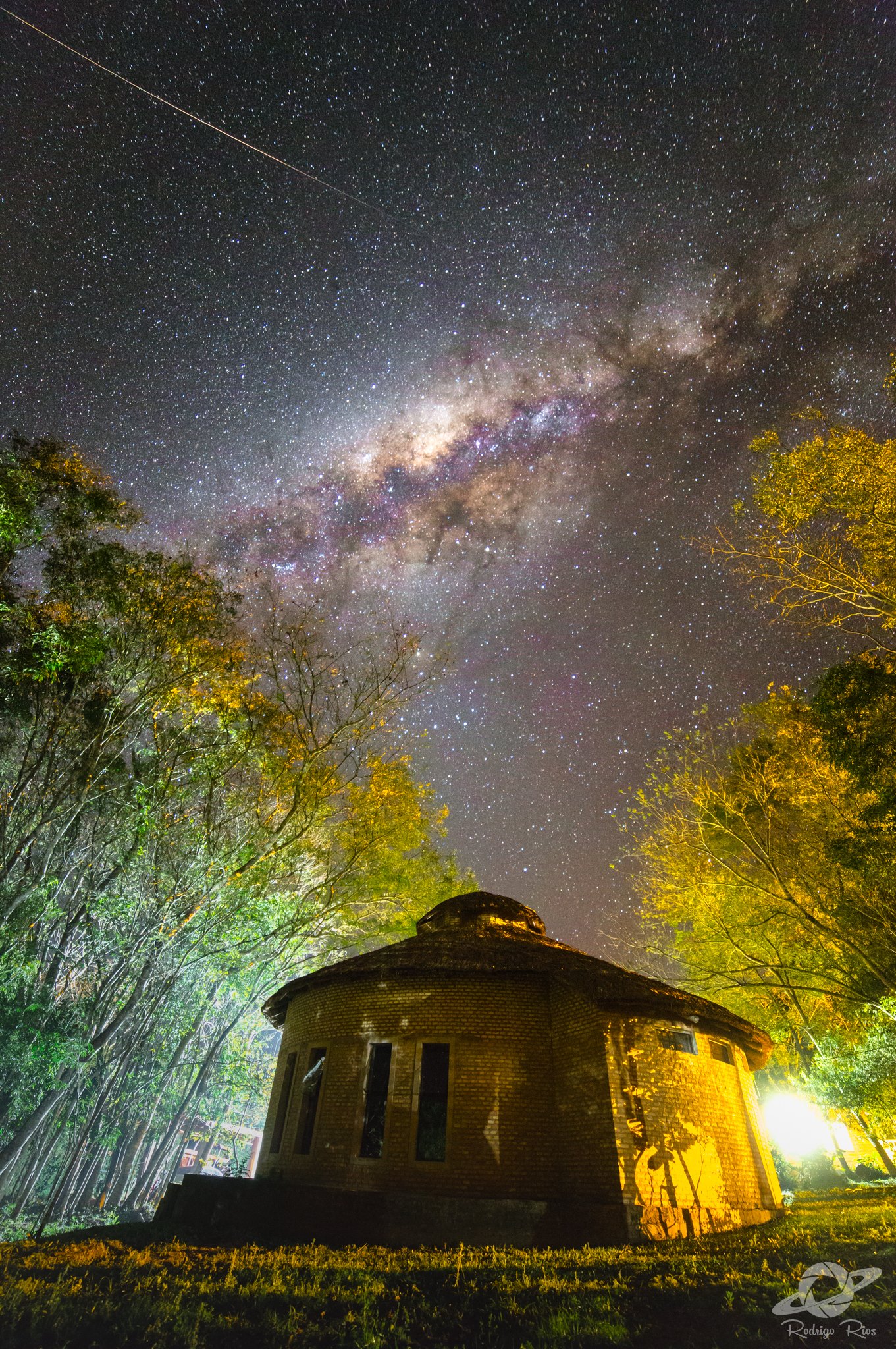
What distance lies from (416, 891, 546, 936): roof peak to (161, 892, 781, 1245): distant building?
9.53 feet

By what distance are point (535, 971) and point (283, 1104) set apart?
7942mm

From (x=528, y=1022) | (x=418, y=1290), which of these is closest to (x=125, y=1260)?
(x=418, y=1290)

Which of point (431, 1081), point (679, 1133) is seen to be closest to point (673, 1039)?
point (679, 1133)

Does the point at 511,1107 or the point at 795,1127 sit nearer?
the point at 511,1107

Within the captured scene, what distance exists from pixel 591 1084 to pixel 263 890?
10.7 m

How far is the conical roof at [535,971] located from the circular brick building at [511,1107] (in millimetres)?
57

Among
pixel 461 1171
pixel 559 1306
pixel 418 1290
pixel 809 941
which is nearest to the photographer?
pixel 559 1306

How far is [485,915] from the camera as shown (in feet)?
60.9

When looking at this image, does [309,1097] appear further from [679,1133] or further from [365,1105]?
[679,1133]

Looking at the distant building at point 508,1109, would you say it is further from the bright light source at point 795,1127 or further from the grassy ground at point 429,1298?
the bright light source at point 795,1127

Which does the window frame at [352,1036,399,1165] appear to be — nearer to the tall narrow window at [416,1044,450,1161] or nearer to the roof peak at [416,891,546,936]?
the tall narrow window at [416,1044,450,1161]

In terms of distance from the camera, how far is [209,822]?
1504 centimetres

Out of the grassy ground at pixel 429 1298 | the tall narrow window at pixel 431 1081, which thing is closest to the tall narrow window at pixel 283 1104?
the tall narrow window at pixel 431 1081

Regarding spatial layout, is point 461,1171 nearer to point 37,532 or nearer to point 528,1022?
point 528,1022
